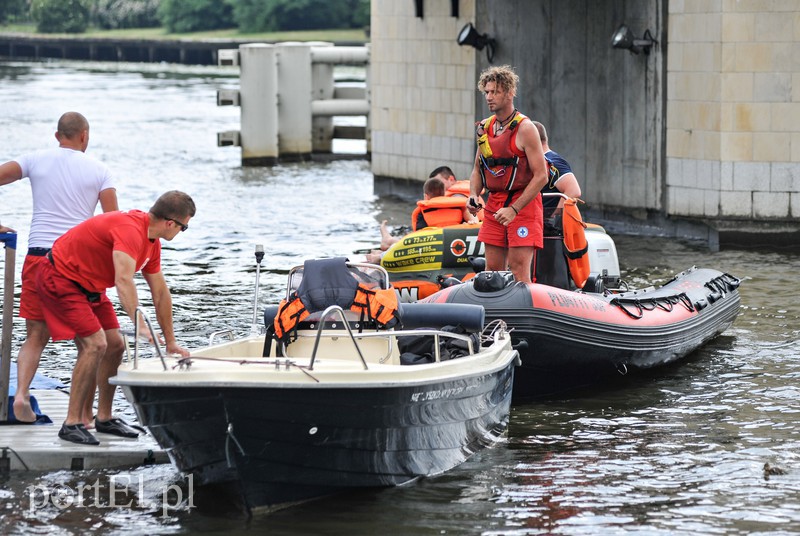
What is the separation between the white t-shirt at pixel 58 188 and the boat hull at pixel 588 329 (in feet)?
8.03

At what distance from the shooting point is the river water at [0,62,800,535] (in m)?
6.98

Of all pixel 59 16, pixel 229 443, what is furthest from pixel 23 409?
pixel 59 16

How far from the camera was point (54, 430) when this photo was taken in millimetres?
8055

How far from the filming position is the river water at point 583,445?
6.98 metres

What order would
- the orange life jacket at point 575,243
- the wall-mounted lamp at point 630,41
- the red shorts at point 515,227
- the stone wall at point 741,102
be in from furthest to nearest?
1. the wall-mounted lamp at point 630,41
2. the stone wall at point 741,102
3. the orange life jacket at point 575,243
4. the red shorts at point 515,227

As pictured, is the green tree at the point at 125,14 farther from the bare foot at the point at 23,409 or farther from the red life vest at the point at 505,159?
the bare foot at the point at 23,409

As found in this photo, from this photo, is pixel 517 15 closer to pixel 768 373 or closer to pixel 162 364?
pixel 768 373

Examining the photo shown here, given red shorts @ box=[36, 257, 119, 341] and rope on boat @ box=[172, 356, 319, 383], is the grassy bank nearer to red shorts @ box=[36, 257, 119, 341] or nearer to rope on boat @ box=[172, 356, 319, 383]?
red shorts @ box=[36, 257, 119, 341]

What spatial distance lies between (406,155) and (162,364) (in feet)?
43.8

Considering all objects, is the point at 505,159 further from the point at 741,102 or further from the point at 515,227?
the point at 741,102

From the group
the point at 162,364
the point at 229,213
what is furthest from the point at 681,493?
the point at 229,213

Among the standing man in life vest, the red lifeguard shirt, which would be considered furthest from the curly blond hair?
the red lifeguard shirt

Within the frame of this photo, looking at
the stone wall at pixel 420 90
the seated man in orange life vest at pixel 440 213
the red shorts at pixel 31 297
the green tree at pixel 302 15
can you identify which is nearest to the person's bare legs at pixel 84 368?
the red shorts at pixel 31 297

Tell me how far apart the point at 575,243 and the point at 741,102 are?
549 cm
